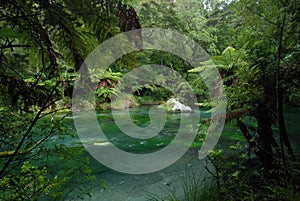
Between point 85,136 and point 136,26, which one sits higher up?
point 136,26

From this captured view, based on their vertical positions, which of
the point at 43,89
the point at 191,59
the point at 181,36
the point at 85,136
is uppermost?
the point at 181,36

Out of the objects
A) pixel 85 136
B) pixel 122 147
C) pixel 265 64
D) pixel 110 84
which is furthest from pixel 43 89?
pixel 110 84

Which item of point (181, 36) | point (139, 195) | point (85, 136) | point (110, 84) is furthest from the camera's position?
point (181, 36)

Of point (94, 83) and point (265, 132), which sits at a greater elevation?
point (94, 83)

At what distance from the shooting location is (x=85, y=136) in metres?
3.82

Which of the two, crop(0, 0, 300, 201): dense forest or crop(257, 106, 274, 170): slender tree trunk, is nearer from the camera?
crop(0, 0, 300, 201): dense forest

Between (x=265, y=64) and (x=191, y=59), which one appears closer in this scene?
(x=265, y=64)

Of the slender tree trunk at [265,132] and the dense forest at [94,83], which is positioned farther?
the slender tree trunk at [265,132]

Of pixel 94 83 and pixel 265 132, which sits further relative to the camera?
pixel 265 132

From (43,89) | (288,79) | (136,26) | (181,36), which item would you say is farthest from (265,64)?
(181,36)

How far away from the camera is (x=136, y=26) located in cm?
74

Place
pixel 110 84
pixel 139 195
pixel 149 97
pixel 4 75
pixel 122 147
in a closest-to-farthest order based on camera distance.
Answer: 1. pixel 4 75
2. pixel 139 195
3. pixel 122 147
4. pixel 110 84
5. pixel 149 97

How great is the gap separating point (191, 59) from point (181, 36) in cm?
118

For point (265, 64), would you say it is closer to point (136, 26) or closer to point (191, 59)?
point (136, 26)
